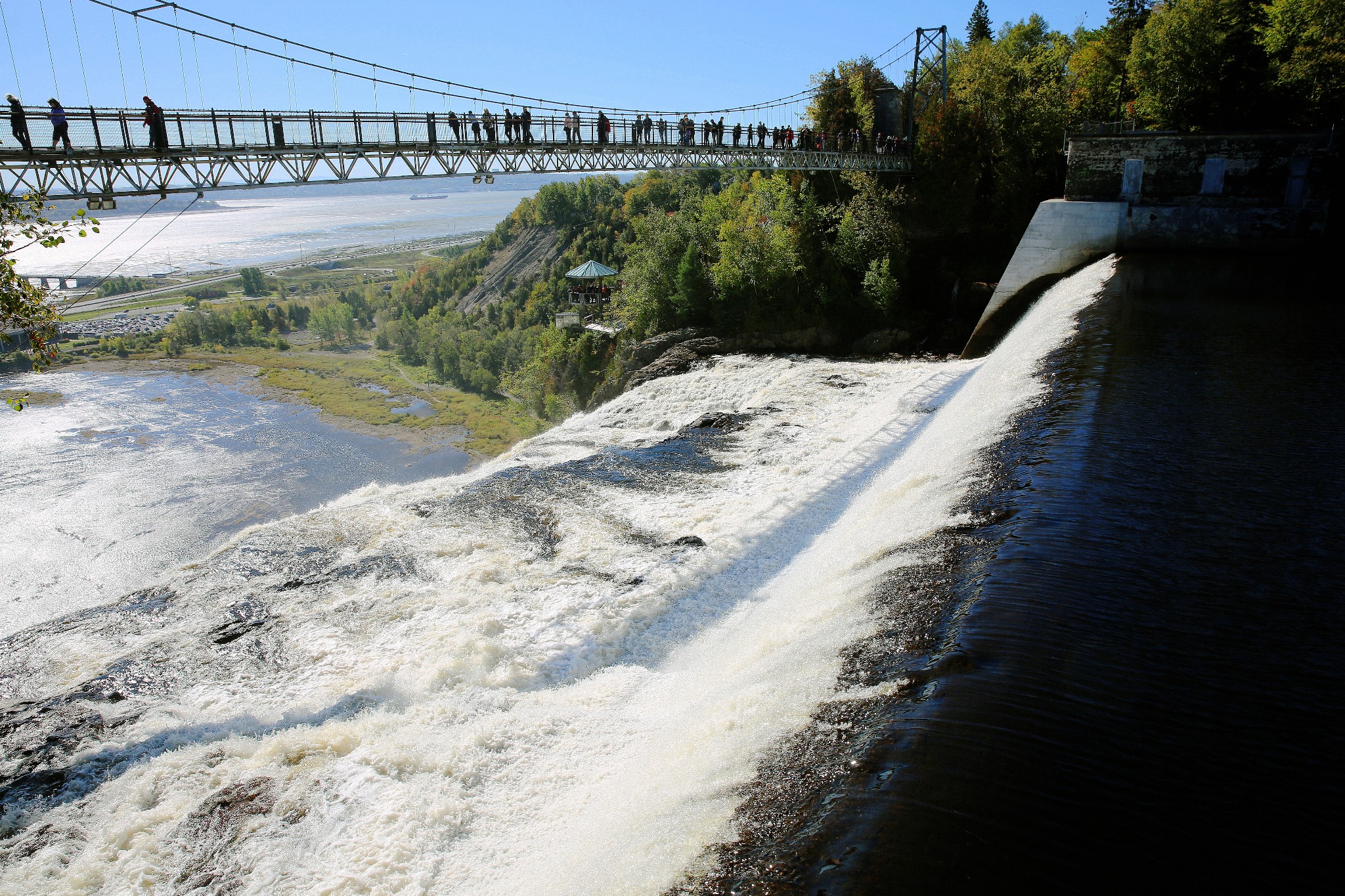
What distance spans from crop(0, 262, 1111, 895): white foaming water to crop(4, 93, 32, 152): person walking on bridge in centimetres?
773

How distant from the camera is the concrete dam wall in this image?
2442 centimetres

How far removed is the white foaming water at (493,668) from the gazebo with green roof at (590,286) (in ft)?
87.2

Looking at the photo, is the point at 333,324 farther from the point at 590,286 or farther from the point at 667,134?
the point at 667,134

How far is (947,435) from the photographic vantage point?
14.8m

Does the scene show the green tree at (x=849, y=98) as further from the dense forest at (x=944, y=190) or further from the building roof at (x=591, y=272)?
the building roof at (x=591, y=272)

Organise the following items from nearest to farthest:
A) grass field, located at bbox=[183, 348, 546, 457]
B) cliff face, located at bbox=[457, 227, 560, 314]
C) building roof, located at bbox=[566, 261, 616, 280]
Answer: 1. building roof, located at bbox=[566, 261, 616, 280]
2. grass field, located at bbox=[183, 348, 546, 457]
3. cliff face, located at bbox=[457, 227, 560, 314]

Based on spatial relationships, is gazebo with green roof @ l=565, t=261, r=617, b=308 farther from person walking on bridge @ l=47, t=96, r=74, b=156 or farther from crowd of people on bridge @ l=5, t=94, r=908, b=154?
person walking on bridge @ l=47, t=96, r=74, b=156

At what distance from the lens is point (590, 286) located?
45.0m

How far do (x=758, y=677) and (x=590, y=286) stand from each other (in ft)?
128

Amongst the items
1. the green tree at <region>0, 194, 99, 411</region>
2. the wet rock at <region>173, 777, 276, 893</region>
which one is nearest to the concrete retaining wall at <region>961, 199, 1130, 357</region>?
the green tree at <region>0, 194, 99, 411</region>

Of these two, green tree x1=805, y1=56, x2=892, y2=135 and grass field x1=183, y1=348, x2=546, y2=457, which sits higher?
green tree x1=805, y1=56, x2=892, y2=135

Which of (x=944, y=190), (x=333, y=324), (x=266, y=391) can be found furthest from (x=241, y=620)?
(x=333, y=324)

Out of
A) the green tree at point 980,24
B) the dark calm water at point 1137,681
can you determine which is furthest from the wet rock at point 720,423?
the green tree at point 980,24

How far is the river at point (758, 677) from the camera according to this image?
562 cm
